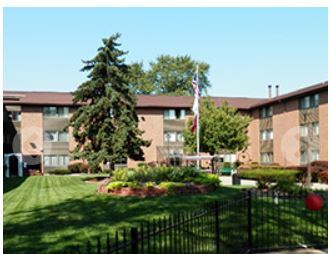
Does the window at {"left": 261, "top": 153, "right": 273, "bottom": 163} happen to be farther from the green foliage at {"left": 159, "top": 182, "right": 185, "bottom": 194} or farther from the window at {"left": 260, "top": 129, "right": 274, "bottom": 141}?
the green foliage at {"left": 159, "top": 182, "right": 185, "bottom": 194}

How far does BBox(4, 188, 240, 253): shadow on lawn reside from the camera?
850 cm

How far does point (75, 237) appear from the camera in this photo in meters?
8.85

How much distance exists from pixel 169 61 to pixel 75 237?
7000 cm

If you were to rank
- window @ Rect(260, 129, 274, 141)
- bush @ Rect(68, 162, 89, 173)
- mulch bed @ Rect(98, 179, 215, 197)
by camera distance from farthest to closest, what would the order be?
window @ Rect(260, 129, 274, 141), bush @ Rect(68, 162, 89, 173), mulch bed @ Rect(98, 179, 215, 197)

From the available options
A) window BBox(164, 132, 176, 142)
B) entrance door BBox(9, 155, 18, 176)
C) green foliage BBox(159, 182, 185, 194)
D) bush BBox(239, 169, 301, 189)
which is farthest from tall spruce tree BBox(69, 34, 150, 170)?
window BBox(164, 132, 176, 142)

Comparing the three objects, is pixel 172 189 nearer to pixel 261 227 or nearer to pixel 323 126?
pixel 261 227

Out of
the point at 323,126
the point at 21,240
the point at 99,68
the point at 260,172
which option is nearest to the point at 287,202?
the point at 21,240

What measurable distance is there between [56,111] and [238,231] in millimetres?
39212

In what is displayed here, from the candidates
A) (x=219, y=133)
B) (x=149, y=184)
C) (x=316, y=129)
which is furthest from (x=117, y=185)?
(x=316, y=129)

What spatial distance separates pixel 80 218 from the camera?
11.1 metres

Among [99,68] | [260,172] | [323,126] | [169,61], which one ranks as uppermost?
[169,61]

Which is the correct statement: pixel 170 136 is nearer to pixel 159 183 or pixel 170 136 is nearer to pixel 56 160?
pixel 56 160

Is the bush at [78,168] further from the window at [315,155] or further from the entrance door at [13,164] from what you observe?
the window at [315,155]

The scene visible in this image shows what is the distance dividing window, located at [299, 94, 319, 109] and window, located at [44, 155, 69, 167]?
24188mm
